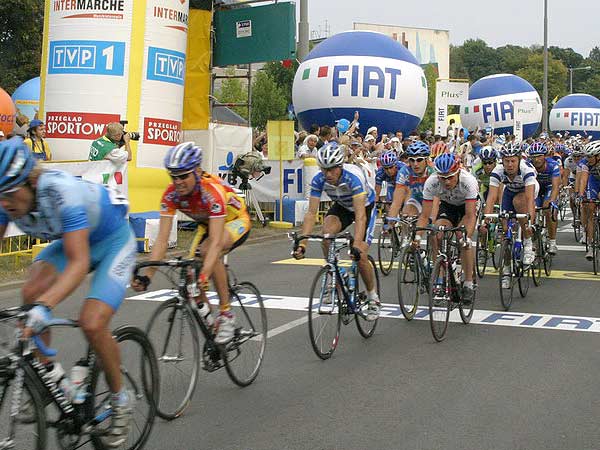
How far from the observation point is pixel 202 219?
21.7 feet

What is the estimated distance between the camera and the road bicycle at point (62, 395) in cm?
405

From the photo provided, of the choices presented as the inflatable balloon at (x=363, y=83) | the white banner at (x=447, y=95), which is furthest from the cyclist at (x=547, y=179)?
the white banner at (x=447, y=95)

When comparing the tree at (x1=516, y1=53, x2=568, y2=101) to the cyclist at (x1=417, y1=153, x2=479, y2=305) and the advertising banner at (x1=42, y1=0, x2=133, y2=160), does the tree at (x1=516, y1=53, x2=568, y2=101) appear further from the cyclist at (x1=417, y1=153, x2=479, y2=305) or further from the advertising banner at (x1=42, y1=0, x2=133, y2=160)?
the cyclist at (x1=417, y1=153, x2=479, y2=305)

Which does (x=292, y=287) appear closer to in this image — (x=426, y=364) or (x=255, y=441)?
(x=426, y=364)

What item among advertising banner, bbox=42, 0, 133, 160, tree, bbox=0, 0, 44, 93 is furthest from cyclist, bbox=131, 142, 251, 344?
tree, bbox=0, 0, 44, 93

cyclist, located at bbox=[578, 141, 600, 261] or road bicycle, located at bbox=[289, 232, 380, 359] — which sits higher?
cyclist, located at bbox=[578, 141, 600, 261]

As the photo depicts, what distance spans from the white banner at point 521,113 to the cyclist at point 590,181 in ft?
53.2

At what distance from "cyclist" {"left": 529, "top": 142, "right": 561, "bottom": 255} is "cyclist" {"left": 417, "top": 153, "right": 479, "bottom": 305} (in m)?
4.09

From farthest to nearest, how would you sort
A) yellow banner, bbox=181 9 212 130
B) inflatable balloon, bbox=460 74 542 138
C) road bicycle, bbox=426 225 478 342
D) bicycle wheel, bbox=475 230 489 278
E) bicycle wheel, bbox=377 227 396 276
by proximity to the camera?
inflatable balloon, bbox=460 74 542 138, yellow banner, bbox=181 9 212 130, bicycle wheel, bbox=475 230 489 278, bicycle wheel, bbox=377 227 396 276, road bicycle, bbox=426 225 478 342

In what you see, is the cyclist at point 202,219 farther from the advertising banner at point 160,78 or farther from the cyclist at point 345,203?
the advertising banner at point 160,78

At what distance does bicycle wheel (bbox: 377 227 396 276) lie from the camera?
13.3 meters

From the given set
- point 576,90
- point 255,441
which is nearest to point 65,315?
point 255,441

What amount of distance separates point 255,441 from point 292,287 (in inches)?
258

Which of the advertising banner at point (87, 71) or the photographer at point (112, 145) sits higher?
the advertising banner at point (87, 71)
